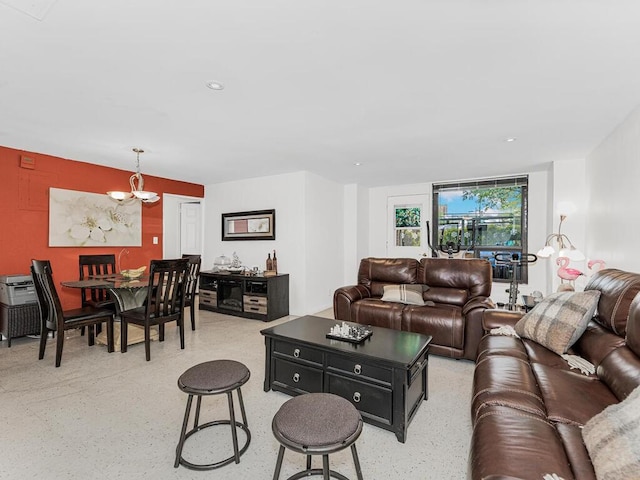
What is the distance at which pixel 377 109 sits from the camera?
109 inches

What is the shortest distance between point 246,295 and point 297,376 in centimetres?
285

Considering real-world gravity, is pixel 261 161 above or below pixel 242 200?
above

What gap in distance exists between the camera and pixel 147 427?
2.06 metres

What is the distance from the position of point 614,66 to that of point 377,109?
1587 millimetres

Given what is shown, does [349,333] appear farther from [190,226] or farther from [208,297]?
[190,226]

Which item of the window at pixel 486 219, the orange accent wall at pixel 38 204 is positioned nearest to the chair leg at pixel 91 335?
the orange accent wall at pixel 38 204

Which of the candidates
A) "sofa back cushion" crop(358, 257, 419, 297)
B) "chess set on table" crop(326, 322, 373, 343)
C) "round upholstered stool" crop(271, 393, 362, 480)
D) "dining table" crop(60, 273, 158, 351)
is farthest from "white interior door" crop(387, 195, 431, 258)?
"round upholstered stool" crop(271, 393, 362, 480)

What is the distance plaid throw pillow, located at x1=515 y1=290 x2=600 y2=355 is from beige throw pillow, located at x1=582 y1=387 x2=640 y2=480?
1.05 m

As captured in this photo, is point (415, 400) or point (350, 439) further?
point (415, 400)

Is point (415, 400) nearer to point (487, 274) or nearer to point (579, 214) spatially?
point (487, 274)

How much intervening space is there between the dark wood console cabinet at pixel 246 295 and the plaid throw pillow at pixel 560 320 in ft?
11.0

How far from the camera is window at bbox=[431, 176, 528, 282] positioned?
545 centimetres

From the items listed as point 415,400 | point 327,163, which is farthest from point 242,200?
point 415,400

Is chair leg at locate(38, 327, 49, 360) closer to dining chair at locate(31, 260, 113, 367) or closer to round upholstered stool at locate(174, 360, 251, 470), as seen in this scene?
dining chair at locate(31, 260, 113, 367)
